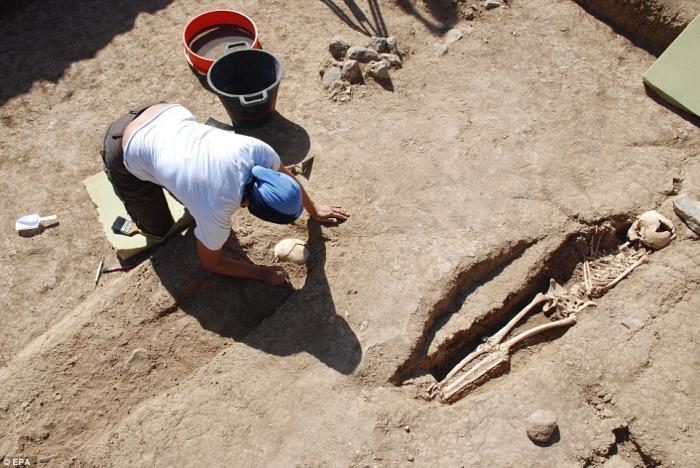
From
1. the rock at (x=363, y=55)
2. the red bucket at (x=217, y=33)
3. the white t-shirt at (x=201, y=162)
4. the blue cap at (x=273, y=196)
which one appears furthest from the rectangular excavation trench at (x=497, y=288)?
the red bucket at (x=217, y=33)

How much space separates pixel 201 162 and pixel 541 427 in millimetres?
2347

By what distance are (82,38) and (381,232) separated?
370 centimetres

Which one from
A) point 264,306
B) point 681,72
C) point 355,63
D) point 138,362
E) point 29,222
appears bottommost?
point 29,222

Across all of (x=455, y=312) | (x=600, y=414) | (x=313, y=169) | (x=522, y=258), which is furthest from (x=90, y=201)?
(x=600, y=414)

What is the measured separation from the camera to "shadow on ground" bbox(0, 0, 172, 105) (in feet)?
15.8

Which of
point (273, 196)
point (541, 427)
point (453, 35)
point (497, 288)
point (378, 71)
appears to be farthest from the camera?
point (453, 35)

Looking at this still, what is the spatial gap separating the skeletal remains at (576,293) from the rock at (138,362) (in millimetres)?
1823

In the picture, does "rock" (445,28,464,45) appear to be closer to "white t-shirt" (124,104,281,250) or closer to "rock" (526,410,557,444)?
"white t-shirt" (124,104,281,250)

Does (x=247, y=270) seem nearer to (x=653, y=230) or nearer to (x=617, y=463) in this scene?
(x=617, y=463)

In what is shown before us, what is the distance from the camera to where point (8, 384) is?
3197 mm

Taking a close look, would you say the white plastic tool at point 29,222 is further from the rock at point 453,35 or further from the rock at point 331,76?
the rock at point 453,35

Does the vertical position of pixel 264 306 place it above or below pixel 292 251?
below

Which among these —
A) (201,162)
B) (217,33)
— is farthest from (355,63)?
(201,162)

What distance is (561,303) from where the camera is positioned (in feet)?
11.6
